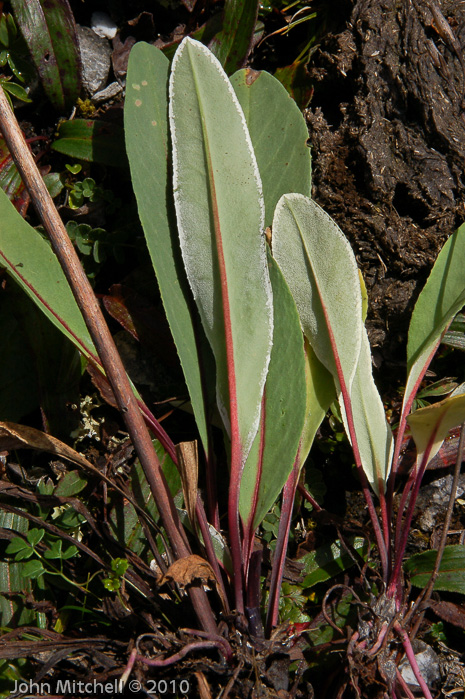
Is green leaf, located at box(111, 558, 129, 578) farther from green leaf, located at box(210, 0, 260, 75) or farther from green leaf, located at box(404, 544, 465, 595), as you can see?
green leaf, located at box(210, 0, 260, 75)

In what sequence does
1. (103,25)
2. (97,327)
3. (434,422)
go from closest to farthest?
(97,327), (434,422), (103,25)

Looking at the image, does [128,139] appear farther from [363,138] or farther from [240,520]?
[240,520]

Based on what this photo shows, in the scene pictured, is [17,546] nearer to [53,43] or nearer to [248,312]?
[248,312]

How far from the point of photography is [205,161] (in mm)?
1051

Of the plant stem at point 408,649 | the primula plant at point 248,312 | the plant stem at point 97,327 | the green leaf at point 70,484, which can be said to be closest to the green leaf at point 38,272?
the primula plant at point 248,312

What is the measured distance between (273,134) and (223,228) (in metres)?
0.26

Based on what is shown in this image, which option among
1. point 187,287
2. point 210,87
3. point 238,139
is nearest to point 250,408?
point 187,287

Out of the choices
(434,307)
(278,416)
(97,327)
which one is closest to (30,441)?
(97,327)

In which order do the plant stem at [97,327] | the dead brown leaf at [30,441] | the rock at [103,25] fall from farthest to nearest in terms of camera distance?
the rock at [103,25] < the dead brown leaf at [30,441] < the plant stem at [97,327]

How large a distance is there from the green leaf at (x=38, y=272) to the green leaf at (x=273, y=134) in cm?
45

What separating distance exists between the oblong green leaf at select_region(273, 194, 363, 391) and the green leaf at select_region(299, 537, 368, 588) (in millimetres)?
407

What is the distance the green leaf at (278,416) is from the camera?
1034 mm

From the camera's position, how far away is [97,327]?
0.90 metres

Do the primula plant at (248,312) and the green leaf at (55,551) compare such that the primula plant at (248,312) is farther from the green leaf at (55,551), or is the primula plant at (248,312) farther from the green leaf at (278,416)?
the green leaf at (55,551)
